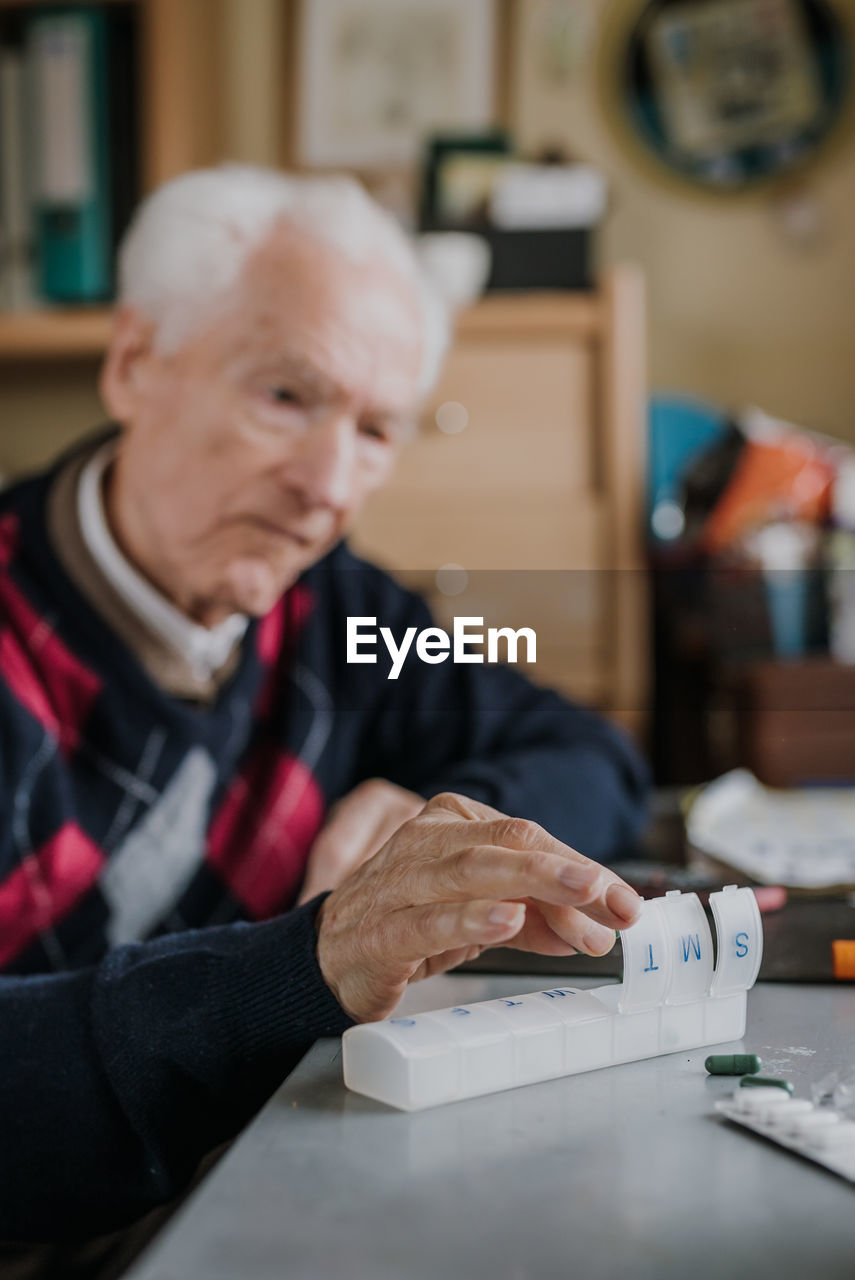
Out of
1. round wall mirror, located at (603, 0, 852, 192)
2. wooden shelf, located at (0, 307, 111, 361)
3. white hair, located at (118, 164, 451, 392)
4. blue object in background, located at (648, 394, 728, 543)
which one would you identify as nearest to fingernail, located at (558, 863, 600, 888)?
white hair, located at (118, 164, 451, 392)

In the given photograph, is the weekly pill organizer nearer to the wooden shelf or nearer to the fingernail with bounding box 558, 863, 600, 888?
the fingernail with bounding box 558, 863, 600, 888

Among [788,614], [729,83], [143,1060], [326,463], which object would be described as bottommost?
[788,614]

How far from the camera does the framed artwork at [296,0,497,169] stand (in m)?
2.38

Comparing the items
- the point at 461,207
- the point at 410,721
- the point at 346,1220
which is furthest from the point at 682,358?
the point at 346,1220

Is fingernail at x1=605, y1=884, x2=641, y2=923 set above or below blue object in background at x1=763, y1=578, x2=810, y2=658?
above

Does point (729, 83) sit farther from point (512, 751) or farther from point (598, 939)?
point (598, 939)

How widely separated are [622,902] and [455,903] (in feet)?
0.21

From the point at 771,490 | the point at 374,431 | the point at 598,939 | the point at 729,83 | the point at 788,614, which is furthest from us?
the point at 729,83

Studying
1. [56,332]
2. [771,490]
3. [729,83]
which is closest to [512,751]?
[771,490]

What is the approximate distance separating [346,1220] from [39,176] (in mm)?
2091

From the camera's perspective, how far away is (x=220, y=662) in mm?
1021

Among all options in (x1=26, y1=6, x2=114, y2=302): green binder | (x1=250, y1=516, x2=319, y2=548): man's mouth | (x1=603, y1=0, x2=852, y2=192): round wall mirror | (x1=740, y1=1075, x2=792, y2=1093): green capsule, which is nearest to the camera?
(x1=740, y1=1075, x2=792, y2=1093): green capsule

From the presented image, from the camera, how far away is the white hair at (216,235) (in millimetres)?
959

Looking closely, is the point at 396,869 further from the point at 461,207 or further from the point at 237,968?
the point at 461,207
